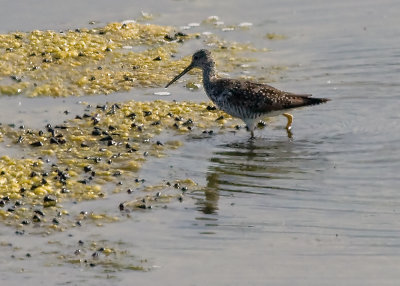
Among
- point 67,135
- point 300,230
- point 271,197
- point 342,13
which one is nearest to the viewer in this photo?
point 300,230

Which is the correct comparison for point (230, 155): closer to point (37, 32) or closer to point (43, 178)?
point (43, 178)

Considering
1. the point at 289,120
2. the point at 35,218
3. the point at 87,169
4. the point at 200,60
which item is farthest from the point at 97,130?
the point at 35,218

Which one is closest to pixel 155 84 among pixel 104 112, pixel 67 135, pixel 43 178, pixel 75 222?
pixel 104 112

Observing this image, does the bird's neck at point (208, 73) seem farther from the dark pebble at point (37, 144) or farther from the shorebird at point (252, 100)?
the dark pebble at point (37, 144)

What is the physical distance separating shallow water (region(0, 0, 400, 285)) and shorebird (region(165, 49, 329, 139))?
305 mm

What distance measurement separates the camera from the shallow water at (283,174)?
9375 millimetres

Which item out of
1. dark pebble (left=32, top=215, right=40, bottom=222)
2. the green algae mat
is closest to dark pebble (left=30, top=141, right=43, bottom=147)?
the green algae mat

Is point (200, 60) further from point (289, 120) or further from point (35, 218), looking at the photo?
point (35, 218)

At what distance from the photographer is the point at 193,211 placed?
10820 mm

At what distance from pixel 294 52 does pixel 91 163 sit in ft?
16.4

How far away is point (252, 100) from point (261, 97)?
13 cm

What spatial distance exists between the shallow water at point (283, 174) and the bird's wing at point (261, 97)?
41cm

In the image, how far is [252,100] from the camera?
1336 centimetres

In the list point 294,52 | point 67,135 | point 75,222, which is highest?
point 294,52
